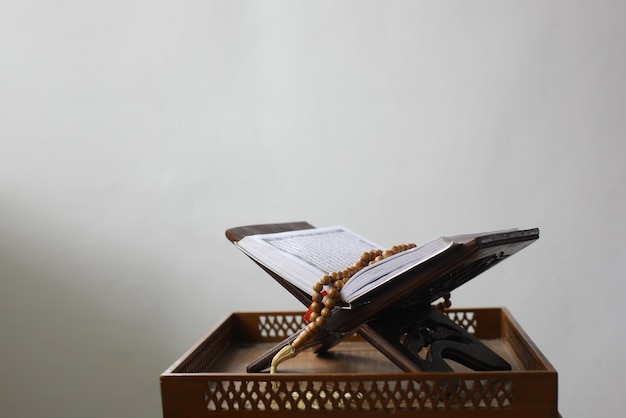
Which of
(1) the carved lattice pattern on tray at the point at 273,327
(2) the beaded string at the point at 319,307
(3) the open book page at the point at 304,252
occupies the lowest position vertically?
(1) the carved lattice pattern on tray at the point at 273,327

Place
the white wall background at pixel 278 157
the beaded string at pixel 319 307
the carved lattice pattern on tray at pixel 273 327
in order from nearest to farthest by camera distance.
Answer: the beaded string at pixel 319 307, the carved lattice pattern on tray at pixel 273 327, the white wall background at pixel 278 157

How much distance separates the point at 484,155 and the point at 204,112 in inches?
34.9

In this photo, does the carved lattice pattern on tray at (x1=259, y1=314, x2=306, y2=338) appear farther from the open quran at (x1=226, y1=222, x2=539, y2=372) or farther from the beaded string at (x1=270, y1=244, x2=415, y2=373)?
the beaded string at (x1=270, y1=244, x2=415, y2=373)

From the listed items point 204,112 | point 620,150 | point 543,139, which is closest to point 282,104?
point 204,112

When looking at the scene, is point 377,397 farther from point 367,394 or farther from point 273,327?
point 273,327

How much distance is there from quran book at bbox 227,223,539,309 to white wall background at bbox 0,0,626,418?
2.85ft

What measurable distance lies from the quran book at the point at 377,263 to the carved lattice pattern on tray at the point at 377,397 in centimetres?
13

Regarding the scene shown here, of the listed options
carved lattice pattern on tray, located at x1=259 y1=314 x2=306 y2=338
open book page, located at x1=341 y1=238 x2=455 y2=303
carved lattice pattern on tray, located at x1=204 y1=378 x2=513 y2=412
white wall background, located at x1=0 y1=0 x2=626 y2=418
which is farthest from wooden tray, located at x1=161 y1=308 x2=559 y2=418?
white wall background, located at x1=0 y1=0 x2=626 y2=418

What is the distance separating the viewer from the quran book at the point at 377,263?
933 millimetres

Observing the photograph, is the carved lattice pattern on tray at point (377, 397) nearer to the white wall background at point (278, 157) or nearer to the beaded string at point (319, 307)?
the beaded string at point (319, 307)

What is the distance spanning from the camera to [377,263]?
102 centimetres

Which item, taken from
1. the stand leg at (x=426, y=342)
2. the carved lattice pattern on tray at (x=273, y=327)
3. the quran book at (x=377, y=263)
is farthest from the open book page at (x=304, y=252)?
the carved lattice pattern on tray at (x=273, y=327)

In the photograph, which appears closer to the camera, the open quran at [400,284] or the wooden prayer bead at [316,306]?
the open quran at [400,284]

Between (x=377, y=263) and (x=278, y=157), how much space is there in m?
1.21
